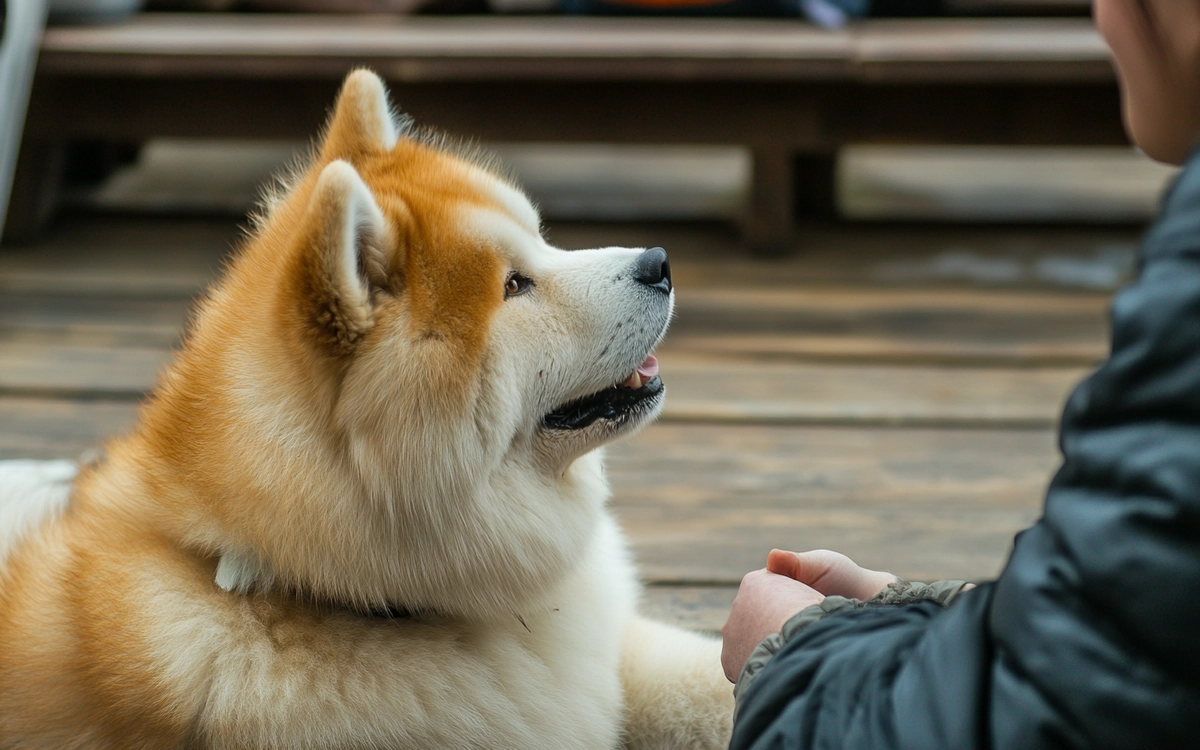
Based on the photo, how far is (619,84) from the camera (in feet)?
11.8

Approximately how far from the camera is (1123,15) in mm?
792

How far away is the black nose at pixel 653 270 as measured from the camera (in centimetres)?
146

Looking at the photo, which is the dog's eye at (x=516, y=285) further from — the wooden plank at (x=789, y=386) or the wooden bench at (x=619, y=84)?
the wooden bench at (x=619, y=84)

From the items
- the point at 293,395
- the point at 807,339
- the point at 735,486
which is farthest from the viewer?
the point at 807,339

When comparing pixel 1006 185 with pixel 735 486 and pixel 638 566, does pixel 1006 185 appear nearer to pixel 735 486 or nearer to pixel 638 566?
pixel 735 486

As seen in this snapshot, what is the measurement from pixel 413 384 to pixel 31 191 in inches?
130

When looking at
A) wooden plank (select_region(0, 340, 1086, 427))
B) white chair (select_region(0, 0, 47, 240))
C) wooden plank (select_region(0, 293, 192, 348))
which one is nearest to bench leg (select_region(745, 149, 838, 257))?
wooden plank (select_region(0, 340, 1086, 427))

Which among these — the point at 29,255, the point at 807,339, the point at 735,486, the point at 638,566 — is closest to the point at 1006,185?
the point at 807,339

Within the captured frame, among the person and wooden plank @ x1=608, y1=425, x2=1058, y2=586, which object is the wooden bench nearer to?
wooden plank @ x1=608, y1=425, x2=1058, y2=586

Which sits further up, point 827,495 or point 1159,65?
point 1159,65

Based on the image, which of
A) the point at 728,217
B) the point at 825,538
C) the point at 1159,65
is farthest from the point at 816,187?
the point at 1159,65

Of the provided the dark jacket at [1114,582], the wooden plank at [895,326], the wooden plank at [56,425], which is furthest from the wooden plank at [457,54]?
the dark jacket at [1114,582]

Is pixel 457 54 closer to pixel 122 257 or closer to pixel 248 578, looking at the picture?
pixel 122 257

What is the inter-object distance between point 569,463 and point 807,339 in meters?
1.85
